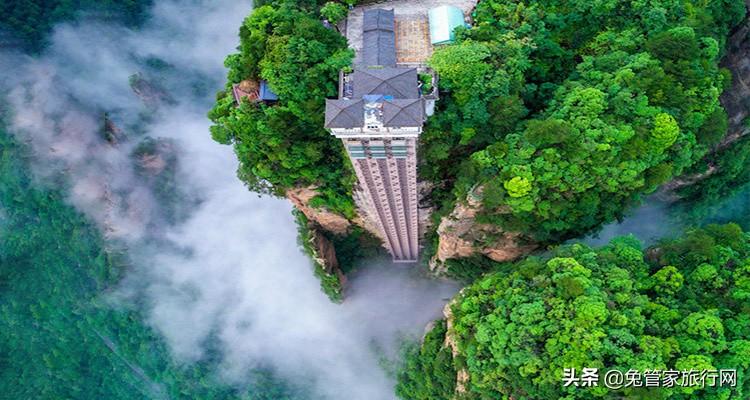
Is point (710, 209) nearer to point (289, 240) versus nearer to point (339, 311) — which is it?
point (339, 311)

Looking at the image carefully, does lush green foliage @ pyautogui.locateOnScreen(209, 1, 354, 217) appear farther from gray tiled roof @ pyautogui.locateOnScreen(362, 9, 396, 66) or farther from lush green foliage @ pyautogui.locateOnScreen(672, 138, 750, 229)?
lush green foliage @ pyautogui.locateOnScreen(672, 138, 750, 229)

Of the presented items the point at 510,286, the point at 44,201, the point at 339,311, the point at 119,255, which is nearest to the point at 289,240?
the point at 339,311

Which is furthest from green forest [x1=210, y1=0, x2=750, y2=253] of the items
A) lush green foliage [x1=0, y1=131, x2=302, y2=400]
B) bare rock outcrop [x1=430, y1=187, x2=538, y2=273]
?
lush green foliage [x1=0, y1=131, x2=302, y2=400]

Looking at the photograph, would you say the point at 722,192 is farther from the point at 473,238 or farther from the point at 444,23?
the point at 444,23

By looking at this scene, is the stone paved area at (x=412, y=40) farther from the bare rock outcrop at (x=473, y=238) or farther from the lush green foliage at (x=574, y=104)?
the bare rock outcrop at (x=473, y=238)

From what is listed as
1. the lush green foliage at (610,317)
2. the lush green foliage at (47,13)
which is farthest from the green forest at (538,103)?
the lush green foliage at (47,13)
